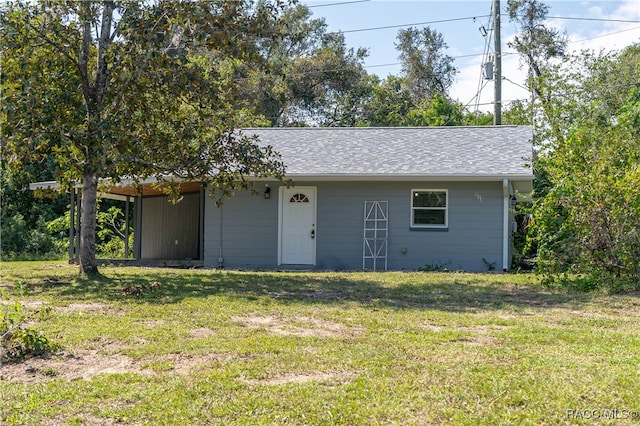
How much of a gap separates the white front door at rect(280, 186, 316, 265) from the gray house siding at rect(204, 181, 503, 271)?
15 centimetres

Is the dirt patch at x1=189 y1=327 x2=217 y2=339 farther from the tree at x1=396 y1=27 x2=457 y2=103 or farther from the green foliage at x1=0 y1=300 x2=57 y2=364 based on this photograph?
the tree at x1=396 y1=27 x2=457 y2=103

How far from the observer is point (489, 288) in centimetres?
1038

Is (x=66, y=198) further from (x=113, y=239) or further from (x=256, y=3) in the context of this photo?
(x=256, y=3)

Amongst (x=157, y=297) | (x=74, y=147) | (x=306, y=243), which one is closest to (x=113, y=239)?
(x=306, y=243)

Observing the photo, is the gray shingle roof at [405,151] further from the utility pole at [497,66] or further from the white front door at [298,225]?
the utility pole at [497,66]

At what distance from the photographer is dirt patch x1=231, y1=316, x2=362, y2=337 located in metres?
6.10

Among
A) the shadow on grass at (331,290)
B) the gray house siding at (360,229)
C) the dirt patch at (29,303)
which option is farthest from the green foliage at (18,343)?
the gray house siding at (360,229)

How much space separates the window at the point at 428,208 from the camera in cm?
1441

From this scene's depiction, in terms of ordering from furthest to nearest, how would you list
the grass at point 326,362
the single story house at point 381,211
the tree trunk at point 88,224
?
the single story house at point 381,211
the tree trunk at point 88,224
the grass at point 326,362

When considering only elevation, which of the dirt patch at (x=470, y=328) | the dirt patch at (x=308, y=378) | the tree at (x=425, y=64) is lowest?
the dirt patch at (x=308, y=378)

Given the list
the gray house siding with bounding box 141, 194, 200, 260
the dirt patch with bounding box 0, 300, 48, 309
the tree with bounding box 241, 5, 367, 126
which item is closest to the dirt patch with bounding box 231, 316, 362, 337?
the dirt patch with bounding box 0, 300, 48, 309

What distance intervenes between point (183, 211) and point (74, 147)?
9.59 metres

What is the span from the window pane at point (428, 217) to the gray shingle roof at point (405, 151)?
3.17 feet

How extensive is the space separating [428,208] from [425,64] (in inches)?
892
